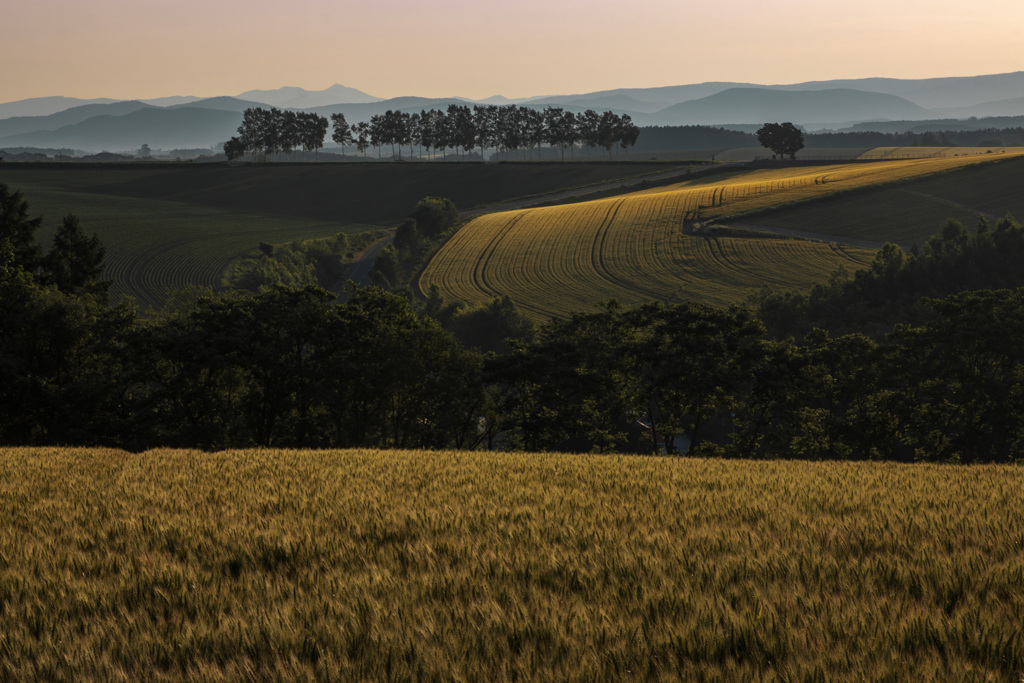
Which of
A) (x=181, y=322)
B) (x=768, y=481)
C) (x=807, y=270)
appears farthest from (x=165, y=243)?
(x=768, y=481)

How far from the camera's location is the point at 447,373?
42719 millimetres

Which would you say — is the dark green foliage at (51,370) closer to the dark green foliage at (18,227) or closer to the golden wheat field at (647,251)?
the dark green foliage at (18,227)

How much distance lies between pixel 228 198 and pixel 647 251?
113 m

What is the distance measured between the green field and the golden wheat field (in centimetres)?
3021

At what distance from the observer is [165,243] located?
12812cm

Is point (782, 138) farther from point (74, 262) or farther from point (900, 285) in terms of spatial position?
point (74, 262)

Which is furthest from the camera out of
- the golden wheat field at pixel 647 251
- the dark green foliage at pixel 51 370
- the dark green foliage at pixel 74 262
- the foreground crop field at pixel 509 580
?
the golden wheat field at pixel 647 251

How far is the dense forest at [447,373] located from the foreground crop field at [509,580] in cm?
2249

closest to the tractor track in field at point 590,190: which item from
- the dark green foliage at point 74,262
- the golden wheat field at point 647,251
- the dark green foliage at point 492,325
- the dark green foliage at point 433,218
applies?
the golden wheat field at point 647,251

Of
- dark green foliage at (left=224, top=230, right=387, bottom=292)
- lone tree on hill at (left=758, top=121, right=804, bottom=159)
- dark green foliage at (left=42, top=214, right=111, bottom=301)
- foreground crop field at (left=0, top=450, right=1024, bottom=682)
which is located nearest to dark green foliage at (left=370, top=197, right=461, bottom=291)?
dark green foliage at (left=224, top=230, right=387, bottom=292)

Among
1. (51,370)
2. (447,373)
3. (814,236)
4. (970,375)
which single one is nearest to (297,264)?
(447,373)

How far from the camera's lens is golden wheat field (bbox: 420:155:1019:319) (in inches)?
3802

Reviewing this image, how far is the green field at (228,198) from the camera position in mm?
123500

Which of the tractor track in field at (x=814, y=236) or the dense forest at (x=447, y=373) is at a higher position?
the tractor track in field at (x=814, y=236)
